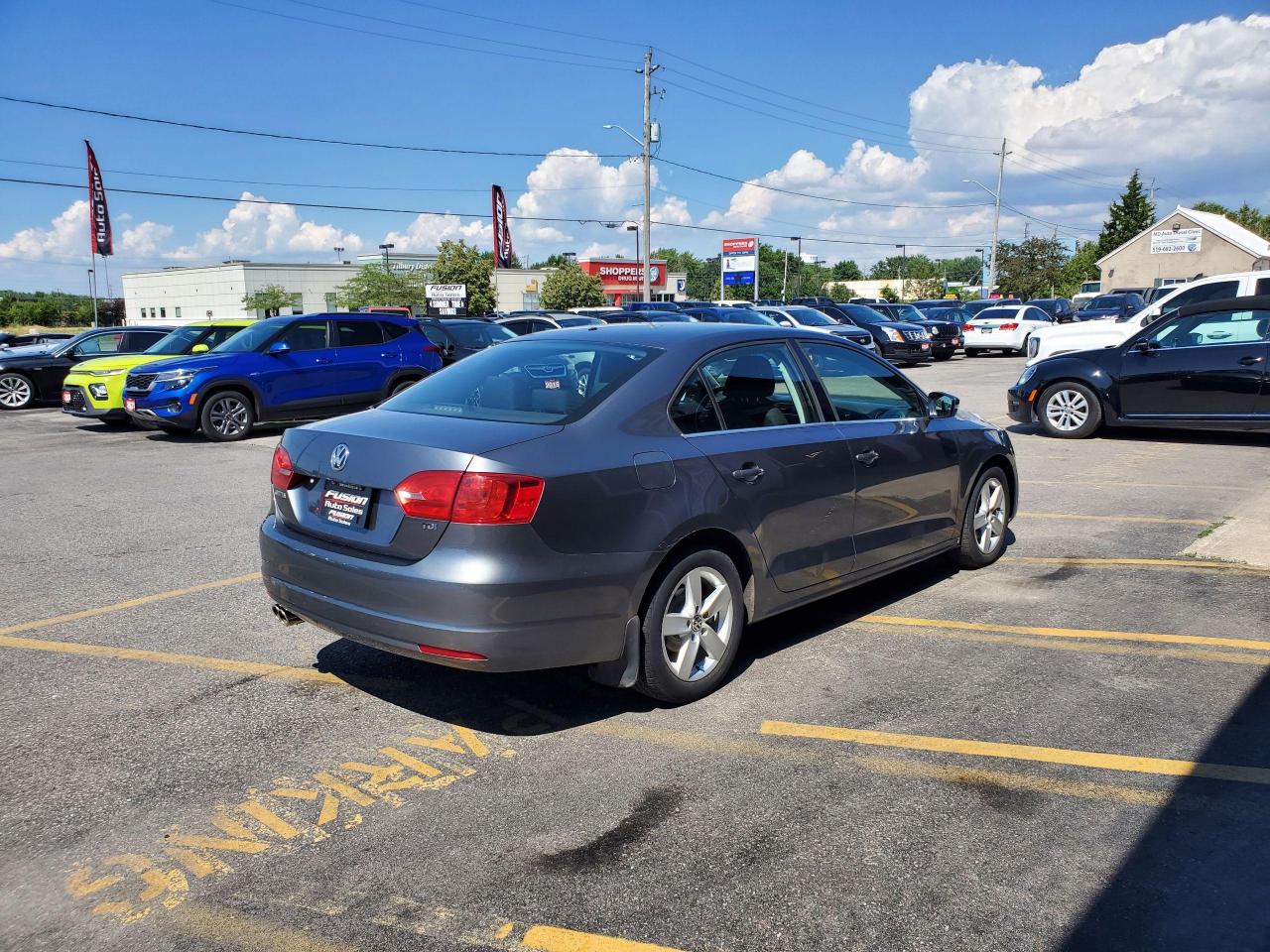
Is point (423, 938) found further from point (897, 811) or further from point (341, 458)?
point (341, 458)

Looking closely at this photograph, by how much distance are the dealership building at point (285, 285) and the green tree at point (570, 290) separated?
4.77m

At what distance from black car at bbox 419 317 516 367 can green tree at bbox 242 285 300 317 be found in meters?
65.5

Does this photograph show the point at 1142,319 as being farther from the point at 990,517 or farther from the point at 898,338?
the point at 990,517

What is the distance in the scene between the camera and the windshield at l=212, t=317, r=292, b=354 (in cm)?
1377

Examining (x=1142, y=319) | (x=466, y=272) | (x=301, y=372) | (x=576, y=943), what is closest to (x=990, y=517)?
(x=576, y=943)

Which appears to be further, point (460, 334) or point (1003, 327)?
point (1003, 327)

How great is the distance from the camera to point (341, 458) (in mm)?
4070

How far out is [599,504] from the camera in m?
3.86

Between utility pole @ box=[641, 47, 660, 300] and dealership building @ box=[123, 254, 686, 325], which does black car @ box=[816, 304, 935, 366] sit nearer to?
utility pole @ box=[641, 47, 660, 300]

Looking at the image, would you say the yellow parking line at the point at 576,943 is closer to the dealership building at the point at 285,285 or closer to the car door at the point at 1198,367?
the car door at the point at 1198,367

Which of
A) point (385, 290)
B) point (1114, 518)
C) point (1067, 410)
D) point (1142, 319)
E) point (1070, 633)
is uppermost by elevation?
point (385, 290)

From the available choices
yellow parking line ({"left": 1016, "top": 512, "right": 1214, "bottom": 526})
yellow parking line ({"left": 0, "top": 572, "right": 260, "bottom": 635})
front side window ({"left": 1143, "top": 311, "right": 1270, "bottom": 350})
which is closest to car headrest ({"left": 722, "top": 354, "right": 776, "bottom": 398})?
yellow parking line ({"left": 0, "top": 572, "right": 260, "bottom": 635})

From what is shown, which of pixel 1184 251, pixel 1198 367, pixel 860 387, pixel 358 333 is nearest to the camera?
pixel 860 387

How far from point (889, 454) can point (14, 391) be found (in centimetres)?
1877
